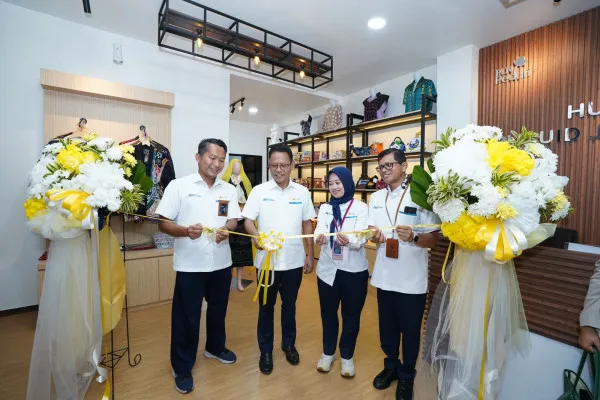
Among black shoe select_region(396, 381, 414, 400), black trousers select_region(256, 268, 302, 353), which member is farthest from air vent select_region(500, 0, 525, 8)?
black shoe select_region(396, 381, 414, 400)

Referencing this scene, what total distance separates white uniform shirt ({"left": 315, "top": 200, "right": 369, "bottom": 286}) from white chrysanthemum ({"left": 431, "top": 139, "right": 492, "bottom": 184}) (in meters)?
0.88

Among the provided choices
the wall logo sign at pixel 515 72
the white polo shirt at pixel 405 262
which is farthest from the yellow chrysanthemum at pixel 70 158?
the wall logo sign at pixel 515 72

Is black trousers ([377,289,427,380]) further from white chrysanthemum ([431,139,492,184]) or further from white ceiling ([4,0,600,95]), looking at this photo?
white ceiling ([4,0,600,95])

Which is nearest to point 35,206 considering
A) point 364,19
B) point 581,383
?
point 581,383

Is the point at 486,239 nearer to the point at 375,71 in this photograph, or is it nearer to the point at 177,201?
the point at 177,201

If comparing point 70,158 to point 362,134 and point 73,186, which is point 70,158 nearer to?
point 73,186

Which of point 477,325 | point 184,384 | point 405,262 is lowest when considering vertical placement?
point 184,384

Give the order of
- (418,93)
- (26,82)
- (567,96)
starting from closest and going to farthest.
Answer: (567,96) → (26,82) → (418,93)

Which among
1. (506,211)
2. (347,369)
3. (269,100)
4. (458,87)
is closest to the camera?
(506,211)

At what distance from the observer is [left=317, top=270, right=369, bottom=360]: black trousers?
209 cm

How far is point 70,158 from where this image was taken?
5.25 feet

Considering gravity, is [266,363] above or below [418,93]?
below

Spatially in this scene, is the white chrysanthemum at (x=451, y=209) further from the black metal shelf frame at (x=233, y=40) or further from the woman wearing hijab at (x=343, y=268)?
the black metal shelf frame at (x=233, y=40)

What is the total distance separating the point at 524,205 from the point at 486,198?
178 millimetres
